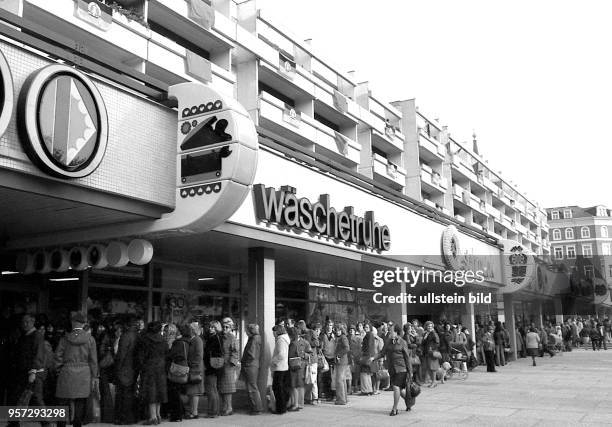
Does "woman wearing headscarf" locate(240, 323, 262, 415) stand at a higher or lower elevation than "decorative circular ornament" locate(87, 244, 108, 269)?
lower

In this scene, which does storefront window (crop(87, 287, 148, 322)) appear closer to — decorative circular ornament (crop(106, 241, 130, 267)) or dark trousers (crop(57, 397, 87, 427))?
decorative circular ornament (crop(106, 241, 130, 267))

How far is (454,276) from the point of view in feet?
72.7

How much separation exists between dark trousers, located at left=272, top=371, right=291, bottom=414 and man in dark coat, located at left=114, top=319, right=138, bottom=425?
2793 millimetres

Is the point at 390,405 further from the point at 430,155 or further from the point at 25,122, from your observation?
the point at 430,155

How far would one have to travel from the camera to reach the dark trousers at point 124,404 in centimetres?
948

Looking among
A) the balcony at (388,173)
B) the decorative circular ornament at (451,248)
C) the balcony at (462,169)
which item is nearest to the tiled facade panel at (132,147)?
the decorative circular ornament at (451,248)

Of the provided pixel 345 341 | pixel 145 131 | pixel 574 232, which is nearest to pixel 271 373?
pixel 345 341

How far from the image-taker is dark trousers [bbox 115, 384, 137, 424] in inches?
373

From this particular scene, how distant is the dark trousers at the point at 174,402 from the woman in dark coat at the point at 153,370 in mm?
323

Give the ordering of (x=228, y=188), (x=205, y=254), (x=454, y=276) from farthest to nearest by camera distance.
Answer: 1. (x=454, y=276)
2. (x=205, y=254)
3. (x=228, y=188)

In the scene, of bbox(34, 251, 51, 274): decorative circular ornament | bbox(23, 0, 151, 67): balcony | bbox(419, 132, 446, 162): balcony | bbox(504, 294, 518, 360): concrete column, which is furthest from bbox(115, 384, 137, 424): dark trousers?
bbox(419, 132, 446, 162): balcony

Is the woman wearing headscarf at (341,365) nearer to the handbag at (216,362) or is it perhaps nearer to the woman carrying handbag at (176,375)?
the handbag at (216,362)

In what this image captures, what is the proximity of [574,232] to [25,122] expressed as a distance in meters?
103

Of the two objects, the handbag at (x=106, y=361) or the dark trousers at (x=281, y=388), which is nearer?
the handbag at (x=106, y=361)
